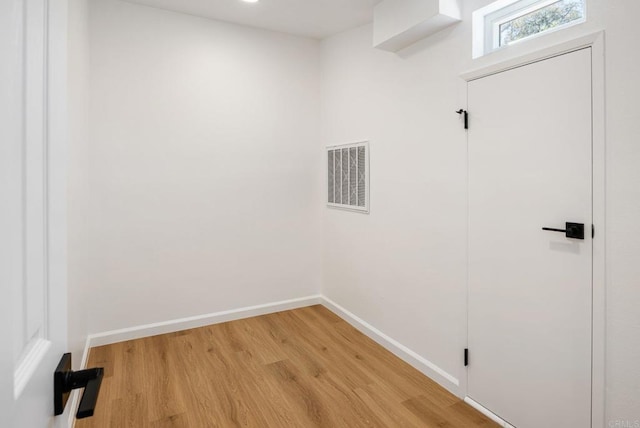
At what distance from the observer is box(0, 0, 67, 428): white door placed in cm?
44

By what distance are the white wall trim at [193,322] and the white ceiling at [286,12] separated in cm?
276

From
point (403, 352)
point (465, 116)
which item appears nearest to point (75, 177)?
point (465, 116)

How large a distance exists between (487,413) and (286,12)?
132 inches

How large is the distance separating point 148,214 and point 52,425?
8.70 feet

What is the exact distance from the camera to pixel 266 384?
2.39m

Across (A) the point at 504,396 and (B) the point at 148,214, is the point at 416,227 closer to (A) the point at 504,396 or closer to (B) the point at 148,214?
(A) the point at 504,396

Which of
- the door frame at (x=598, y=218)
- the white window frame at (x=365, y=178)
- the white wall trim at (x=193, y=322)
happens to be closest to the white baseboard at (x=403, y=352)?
the white wall trim at (x=193, y=322)

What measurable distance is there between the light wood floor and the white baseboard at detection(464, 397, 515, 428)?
0.03 meters

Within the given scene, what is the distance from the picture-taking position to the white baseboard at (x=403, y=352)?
232cm

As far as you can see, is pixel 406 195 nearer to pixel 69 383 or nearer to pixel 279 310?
pixel 279 310

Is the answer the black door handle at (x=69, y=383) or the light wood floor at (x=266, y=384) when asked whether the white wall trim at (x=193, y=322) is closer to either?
the light wood floor at (x=266, y=384)

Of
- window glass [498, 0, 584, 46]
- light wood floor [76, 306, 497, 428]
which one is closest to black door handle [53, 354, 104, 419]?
light wood floor [76, 306, 497, 428]

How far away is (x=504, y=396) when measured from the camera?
200 centimetres

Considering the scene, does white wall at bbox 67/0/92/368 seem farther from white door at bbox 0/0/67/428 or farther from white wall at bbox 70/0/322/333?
white door at bbox 0/0/67/428
